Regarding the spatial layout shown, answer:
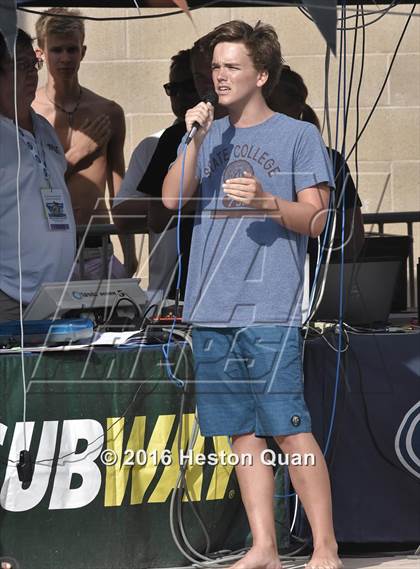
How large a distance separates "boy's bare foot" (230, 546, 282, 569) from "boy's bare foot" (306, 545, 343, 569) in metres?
0.13

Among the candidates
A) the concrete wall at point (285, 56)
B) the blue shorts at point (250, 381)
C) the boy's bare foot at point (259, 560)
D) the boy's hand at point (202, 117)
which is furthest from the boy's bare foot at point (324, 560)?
the concrete wall at point (285, 56)

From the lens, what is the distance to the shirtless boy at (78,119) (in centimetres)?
678

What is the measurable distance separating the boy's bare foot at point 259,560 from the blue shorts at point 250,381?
0.42 meters

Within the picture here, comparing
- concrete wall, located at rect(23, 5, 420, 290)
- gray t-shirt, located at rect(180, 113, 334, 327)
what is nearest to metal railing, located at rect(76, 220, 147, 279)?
gray t-shirt, located at rect(180, 113, 334, 327)

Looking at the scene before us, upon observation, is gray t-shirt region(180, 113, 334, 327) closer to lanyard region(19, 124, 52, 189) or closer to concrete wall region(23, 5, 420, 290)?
lanyard region(19, 124, 52, 189)

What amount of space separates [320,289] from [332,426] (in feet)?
1.90

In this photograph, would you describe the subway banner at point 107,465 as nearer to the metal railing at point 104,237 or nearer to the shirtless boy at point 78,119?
the metal railing at point 104,237

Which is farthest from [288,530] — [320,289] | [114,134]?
[114,134]

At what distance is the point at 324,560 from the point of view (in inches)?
172

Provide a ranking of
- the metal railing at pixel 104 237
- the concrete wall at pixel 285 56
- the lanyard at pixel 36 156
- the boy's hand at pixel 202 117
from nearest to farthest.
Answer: the boy's hand at pixel 202 117, the lanyard at pixel 36 156, the metal railing at pixel 104 237, the concrete wall at pixel 285 56

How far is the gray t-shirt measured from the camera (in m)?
4.35

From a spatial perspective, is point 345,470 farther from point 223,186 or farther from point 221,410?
point 223,186

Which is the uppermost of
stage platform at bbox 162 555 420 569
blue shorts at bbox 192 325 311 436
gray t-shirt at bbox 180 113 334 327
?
gray t-shirt at bbox 180 113 334 327

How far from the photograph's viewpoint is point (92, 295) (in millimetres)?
4902
